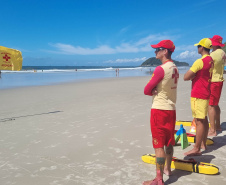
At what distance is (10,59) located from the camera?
23.9 ft

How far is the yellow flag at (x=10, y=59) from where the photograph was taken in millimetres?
7102

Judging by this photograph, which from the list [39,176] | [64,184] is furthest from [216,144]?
[39,176]

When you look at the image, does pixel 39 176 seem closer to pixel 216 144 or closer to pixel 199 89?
pixel 199 89

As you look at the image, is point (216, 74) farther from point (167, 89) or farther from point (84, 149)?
point (84, 149)

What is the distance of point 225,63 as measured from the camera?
5.23 meters

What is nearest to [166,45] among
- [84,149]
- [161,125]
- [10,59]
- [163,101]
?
[163,101]

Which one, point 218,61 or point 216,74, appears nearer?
point 218,61

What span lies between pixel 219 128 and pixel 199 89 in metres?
2.46

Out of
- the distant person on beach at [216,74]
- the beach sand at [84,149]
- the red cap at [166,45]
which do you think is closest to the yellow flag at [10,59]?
the beach sand at [84,149]

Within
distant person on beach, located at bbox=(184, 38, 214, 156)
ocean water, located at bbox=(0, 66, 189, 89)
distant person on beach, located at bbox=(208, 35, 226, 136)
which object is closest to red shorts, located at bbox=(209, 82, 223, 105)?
distant person on beach, located at bbox=(208, 35, 226, 136)

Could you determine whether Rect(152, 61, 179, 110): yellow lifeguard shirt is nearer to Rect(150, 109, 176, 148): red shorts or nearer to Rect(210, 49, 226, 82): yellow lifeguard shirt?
Rect(150, 109, 176, 148): red shorts

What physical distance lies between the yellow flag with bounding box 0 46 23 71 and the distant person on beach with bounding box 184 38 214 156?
595 cm

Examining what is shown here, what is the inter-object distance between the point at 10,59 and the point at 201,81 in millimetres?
6268

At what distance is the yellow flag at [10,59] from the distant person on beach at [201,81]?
595 cm
